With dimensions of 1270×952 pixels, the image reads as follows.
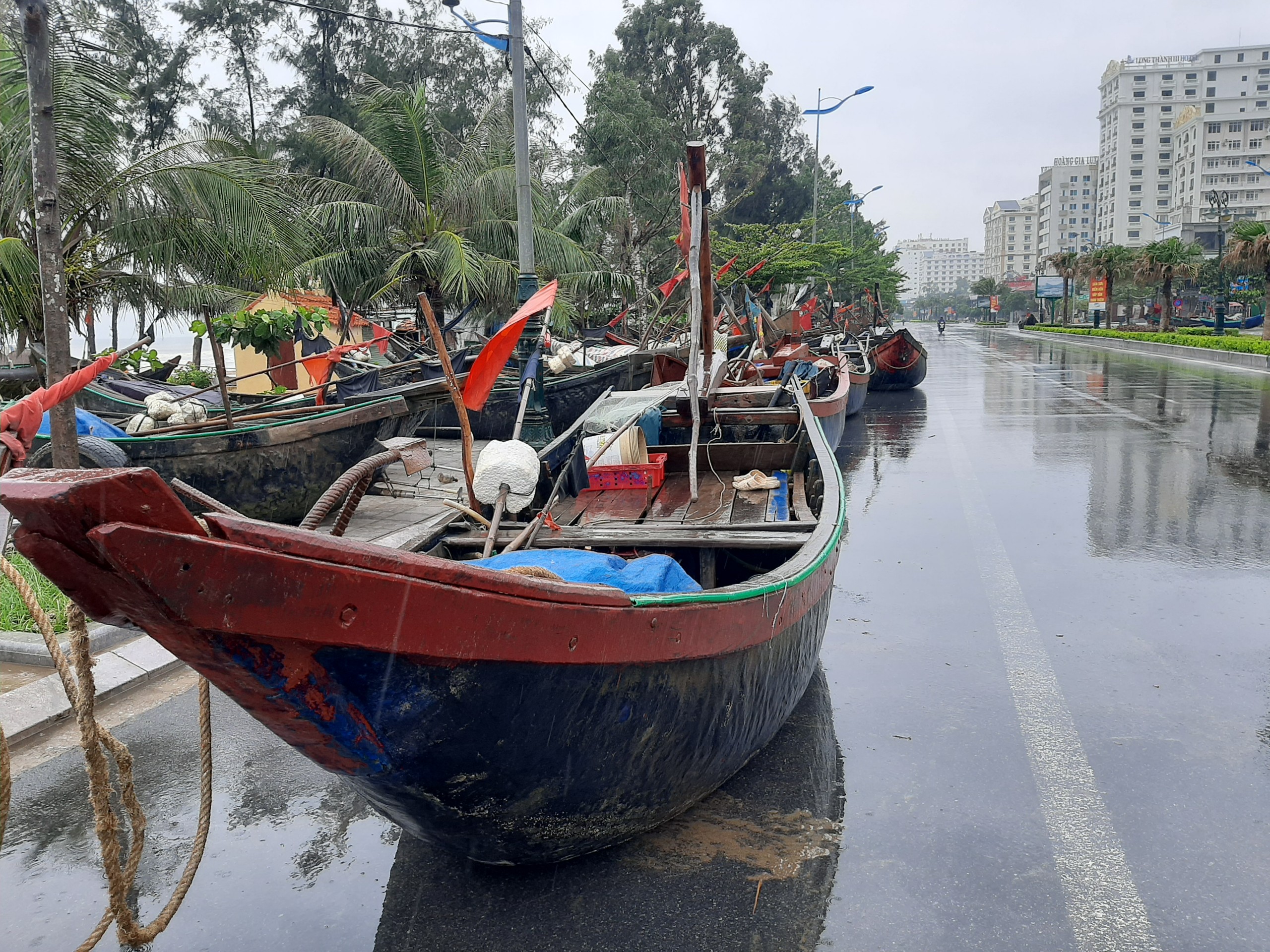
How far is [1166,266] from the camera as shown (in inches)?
1591

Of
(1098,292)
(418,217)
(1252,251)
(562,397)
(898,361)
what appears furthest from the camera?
(1098,292)

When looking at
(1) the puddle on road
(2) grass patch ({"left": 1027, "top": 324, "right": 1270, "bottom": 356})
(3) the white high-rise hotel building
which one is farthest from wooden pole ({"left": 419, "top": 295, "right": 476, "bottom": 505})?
(3) the white high-rise hotel building

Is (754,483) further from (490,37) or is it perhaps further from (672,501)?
(490,37)

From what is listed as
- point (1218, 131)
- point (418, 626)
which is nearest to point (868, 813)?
point (418, 626)

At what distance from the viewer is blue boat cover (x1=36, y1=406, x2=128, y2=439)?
7.43 meters

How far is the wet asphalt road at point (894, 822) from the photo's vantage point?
2.93 m

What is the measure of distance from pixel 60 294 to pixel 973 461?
32.2ft

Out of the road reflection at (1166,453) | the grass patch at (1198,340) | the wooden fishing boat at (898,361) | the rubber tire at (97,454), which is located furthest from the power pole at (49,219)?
the grass patch at (1198,340)

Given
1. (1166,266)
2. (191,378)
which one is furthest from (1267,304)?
(191,378)

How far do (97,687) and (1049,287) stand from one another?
81612 millimetres

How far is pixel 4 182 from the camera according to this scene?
803 centimetres

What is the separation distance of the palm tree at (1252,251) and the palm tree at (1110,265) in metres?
16.2

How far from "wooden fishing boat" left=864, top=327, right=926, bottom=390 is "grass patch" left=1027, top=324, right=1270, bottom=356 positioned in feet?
37.7

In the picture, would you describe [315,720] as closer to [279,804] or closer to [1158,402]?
[279,804]
